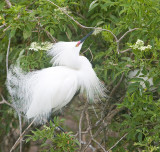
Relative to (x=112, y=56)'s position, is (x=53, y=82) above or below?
below

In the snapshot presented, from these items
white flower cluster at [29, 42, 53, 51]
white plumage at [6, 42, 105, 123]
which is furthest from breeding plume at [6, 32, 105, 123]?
white flower cluster at [29, 42, 53, 51]

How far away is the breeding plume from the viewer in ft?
7.70

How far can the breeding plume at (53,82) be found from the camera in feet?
7.70

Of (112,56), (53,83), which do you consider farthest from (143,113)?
(53,83)

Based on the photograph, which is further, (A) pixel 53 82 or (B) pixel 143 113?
(A) pixel 53 82

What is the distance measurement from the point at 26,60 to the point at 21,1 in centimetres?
49

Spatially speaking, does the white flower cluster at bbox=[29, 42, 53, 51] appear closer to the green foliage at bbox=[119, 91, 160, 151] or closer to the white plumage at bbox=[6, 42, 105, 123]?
the white plumage at bbox=[6, 42, 105, 123]

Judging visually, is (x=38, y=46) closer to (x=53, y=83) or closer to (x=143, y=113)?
(x=53, y=83)

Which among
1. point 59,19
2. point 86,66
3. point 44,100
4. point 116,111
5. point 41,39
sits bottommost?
point 116,111

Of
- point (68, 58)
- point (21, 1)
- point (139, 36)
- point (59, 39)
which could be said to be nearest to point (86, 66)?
point (68, 58)

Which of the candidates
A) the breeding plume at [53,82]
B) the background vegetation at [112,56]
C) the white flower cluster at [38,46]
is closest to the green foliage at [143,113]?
the background vegetation at [112,56]

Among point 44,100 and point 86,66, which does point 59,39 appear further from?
point 44,100

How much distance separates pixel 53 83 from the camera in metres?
2.36

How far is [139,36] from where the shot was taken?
81.7 inches
